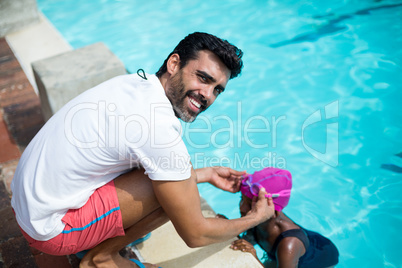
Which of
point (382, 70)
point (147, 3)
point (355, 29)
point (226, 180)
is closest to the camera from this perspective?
point (226, 180)

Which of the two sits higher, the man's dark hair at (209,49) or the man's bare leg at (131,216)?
the man's dark hair at (209,49)

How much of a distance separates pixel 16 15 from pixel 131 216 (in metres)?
5.93

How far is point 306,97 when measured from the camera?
5508mm

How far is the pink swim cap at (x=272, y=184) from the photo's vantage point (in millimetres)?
2982

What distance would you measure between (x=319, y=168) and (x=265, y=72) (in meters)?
2.21

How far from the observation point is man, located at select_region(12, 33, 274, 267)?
6.60 ft

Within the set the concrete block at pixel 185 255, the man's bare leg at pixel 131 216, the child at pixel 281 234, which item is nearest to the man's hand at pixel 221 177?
the child at pixel 281 234

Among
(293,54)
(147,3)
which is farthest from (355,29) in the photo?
(147,3)

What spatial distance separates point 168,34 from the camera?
24.2ft

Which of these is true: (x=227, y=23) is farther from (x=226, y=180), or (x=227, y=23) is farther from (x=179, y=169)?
(x=179, y=169)

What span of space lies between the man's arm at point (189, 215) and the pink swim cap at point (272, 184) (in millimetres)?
645

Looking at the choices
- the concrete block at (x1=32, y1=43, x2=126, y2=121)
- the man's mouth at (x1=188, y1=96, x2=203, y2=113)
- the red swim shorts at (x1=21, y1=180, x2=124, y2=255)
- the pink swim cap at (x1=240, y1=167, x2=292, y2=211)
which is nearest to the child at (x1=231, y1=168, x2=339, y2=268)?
the pink swim cap at (x1=240, y1=167, x2=292, y2=211)

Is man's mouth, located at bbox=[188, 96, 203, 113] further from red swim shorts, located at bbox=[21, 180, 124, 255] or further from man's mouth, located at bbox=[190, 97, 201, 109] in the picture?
A: red swim shorts, located at bbox=[21, 180, 124, 255]

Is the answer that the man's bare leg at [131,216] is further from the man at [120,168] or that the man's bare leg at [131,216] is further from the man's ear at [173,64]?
the man's ear at [173,64]
